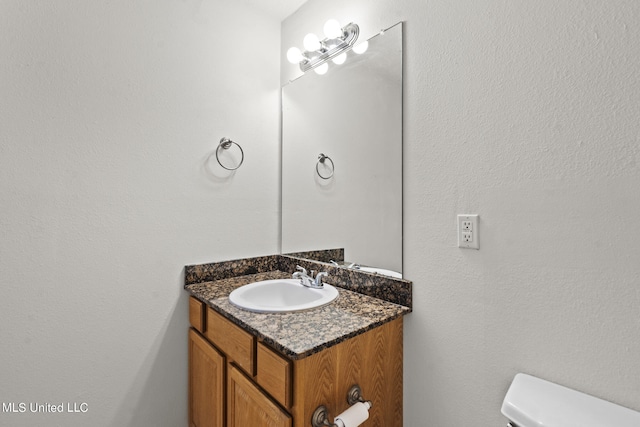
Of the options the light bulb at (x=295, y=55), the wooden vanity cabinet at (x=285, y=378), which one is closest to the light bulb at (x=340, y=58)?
the light bulb at (x=295, y=55)

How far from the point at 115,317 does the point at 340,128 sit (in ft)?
4.64

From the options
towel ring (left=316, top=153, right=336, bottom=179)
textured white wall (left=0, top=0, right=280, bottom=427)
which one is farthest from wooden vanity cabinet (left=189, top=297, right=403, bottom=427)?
towel ring (left=316, top=153, right=336, bottom=179)

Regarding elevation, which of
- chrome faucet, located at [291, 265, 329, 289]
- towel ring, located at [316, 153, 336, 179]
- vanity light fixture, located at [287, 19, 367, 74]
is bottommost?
chrome faucet, located at [291, 265, 329, 289]

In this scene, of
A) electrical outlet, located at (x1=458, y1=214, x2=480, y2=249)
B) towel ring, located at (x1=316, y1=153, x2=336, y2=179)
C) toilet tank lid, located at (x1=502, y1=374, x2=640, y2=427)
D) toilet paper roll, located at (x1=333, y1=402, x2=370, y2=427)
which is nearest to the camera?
toilet tank lid, located at (x1=502, y1=374, x2=640, y2=427)

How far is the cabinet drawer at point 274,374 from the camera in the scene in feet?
3.13

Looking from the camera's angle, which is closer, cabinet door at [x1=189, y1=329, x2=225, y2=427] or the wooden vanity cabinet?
the wooden vanity cabinet

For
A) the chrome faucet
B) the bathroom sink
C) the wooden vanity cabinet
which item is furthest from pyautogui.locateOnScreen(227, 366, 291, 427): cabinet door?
the chrome faucet

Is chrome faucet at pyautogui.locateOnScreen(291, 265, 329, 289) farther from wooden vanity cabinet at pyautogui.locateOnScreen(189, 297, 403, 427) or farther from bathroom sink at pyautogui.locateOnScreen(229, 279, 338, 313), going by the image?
wooden vanity cabinet at pyautogui.locateOnScreen(189, 297, 403, 427)

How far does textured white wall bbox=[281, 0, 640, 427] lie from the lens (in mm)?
824

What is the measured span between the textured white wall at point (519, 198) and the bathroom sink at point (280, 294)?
0.42 metres

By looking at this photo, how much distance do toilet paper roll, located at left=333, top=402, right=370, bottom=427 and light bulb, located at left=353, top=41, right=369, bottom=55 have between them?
4.83 feet

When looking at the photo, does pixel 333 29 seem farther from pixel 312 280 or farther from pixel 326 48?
pixel 312 280

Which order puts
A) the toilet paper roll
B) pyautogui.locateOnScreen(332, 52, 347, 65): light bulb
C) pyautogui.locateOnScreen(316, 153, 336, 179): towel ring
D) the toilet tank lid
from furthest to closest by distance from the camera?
pyautogui.locateOnScreen(316, 153, 336, 179): towel ring → pyautogui.locateOnScreen(332, 52, 347, 65): light bulb → the toilet paper roll → the toilet tank lid

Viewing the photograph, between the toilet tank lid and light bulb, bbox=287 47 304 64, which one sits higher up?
light bulb, bbox=287 47 304 64
